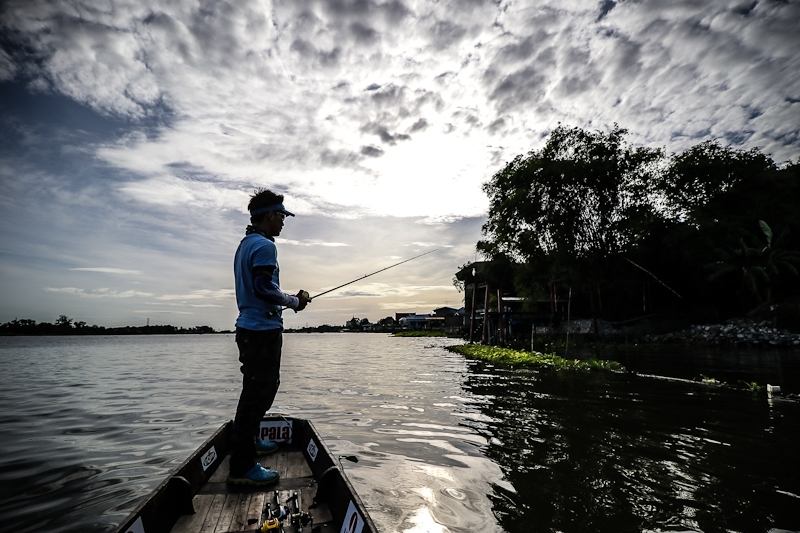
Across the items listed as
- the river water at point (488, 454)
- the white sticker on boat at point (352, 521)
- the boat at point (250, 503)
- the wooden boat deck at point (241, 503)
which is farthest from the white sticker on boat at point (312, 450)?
the white sticker on boat at point (352, 521)

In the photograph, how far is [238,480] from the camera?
4125 mm

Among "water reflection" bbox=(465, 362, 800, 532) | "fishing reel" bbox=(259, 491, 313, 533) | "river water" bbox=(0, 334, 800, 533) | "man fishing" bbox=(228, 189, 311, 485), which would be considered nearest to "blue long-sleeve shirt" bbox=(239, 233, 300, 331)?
"man fishing" bbox=(228, 189, 311, 485)

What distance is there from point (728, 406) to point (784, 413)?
3.49 ft

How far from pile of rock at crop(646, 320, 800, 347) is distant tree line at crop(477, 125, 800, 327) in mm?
2119

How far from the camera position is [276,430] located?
5742 millimetres

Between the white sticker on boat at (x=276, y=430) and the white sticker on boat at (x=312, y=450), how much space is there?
2.28ft

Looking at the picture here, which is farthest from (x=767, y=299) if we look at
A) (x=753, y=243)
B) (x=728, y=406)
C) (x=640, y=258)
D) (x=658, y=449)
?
(x=658, y=449)

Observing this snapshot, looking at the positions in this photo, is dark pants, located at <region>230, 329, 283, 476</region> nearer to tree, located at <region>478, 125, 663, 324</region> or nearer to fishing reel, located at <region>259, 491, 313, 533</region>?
fishing reel, located at <region>259, 491, 313, 533</region>

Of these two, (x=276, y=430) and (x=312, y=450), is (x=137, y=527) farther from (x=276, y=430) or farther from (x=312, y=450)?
(x=276, y=430)

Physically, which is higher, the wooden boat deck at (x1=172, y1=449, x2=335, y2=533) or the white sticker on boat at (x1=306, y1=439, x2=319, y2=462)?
the white sticker on boat at (x1=306, y1=439, x2=319, y2=462)

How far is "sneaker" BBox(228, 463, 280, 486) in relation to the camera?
4109 mm

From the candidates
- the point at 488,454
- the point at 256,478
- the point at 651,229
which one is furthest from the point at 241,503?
the point at 651,229

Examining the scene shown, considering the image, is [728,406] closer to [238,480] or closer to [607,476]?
[607,476]

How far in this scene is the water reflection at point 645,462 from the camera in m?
4.28
